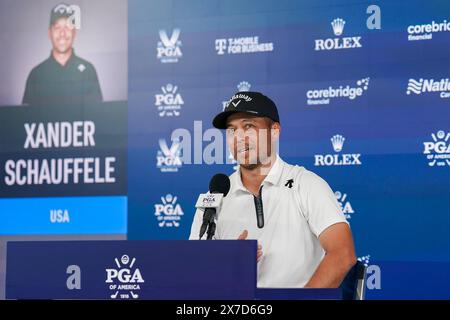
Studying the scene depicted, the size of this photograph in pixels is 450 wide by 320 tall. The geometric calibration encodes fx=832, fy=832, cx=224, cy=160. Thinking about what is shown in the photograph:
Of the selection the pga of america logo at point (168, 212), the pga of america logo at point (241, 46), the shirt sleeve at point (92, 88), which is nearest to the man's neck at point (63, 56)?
the shirt sleeve at point (92, 88)

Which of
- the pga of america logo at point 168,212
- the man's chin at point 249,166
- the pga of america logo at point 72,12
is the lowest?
the pga of america logo at point 168,212

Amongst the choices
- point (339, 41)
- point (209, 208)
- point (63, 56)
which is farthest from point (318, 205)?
point (63, 56)

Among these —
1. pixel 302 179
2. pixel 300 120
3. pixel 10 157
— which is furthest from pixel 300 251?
pixel 10 157

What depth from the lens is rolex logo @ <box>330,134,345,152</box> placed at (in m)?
5.00

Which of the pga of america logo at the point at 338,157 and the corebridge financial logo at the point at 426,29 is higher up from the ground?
the corebridge financial logo at the point at 426,29

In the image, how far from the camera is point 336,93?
5.03 m

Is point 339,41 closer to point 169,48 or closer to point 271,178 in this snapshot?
point 169,48

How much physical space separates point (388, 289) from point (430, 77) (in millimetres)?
1262

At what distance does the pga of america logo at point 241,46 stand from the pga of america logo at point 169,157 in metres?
0.67

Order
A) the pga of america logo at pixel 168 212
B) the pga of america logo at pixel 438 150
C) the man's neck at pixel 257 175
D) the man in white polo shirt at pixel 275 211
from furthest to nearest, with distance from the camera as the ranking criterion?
1. the pga of america logo at pixel 168 212
2. the pga of america logo at pixel 438 150
3. the man's neck at pixel 257 175
4. the man in white polo shirt at pixel 275 211

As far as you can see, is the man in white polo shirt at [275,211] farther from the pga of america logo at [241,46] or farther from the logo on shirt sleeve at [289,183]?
the pga of america logo at [241,46]

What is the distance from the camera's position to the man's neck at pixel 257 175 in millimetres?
3998
